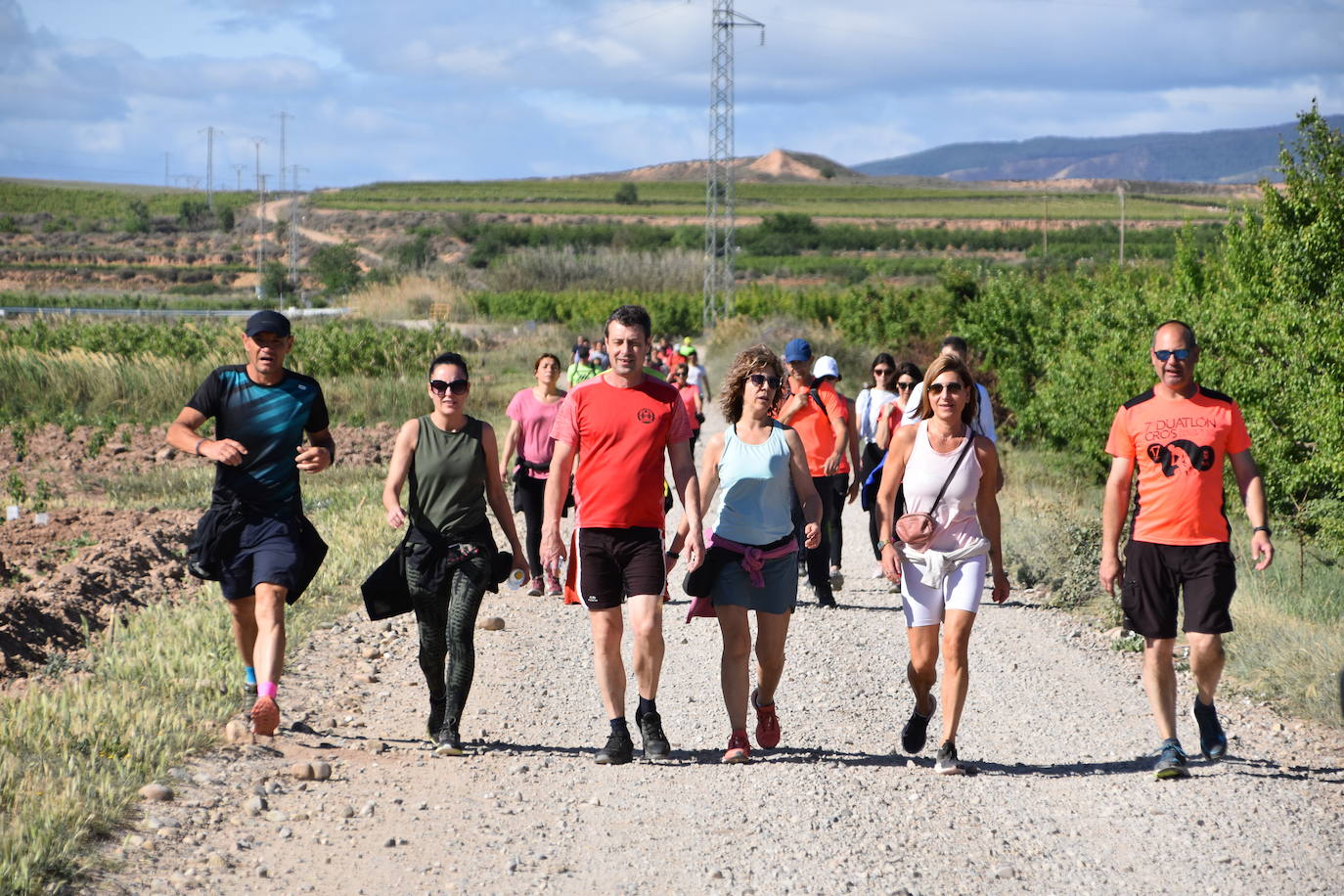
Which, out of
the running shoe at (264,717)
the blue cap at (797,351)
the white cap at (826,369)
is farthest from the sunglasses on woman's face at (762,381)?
the white cap at (826,369)

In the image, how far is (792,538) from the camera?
6871 millimetres

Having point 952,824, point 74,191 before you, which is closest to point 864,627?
point 952,824

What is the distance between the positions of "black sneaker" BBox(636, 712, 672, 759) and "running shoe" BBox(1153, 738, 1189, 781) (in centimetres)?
222

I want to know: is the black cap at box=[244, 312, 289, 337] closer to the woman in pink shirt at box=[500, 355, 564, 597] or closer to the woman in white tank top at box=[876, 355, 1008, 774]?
the woman in white tank top at box=[876, 355, 1008, 774]

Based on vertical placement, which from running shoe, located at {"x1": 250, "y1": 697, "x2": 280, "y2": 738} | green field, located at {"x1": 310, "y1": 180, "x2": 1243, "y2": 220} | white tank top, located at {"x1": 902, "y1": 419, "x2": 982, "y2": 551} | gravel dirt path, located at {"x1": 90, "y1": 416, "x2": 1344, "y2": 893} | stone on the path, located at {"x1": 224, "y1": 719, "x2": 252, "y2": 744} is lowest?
gravel dirt path, located at {"x1": 90, "y1": 416, "x2": 1344, "y2": 893}

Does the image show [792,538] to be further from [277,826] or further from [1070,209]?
[1070,209]

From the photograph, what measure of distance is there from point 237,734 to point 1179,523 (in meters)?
4.47

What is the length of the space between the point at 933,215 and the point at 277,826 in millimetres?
160673

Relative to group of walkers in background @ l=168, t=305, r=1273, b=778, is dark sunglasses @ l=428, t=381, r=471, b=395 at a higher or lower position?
higher

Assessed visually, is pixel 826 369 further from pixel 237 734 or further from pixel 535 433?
pixel 237 734

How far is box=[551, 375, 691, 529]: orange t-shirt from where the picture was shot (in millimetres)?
6570

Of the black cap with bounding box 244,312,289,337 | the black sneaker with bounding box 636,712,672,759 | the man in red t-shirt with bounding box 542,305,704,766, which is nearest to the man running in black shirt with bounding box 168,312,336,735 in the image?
the black cap with bounding box 244,312,289,337

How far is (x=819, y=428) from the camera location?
10633 millimetres

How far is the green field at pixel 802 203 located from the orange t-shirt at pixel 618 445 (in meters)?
138
